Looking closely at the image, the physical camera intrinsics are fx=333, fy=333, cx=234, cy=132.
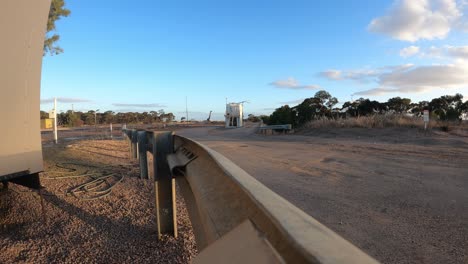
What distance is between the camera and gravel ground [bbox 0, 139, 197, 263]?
3.73 m

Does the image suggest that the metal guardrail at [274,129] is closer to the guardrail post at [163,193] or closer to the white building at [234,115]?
the white building at [234,115]

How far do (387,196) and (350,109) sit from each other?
3503 cm

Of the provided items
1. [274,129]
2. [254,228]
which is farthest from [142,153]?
[274,129]

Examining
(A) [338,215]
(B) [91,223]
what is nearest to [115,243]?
(B) [91,223]

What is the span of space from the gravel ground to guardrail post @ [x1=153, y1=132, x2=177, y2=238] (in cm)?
17

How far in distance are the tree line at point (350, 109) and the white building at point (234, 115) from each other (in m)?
17.4

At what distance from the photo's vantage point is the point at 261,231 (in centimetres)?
106

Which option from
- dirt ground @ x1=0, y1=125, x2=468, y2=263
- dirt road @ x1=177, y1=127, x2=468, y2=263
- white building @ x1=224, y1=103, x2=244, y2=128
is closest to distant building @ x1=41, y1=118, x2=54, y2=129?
dirt ground @ x1=0, y1=125, x2=468, y2=263

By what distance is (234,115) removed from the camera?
5716 cm

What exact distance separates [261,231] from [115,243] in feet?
11.6

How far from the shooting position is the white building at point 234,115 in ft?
187

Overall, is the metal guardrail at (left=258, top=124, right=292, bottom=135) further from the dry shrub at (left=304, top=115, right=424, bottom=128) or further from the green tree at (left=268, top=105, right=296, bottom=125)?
the dry shrub at (left=304, top=115, right=424, bottom=128)

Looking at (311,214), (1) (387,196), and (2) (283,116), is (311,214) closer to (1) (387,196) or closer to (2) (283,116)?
(1) (387,196)

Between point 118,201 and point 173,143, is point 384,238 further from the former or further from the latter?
point 118,201
